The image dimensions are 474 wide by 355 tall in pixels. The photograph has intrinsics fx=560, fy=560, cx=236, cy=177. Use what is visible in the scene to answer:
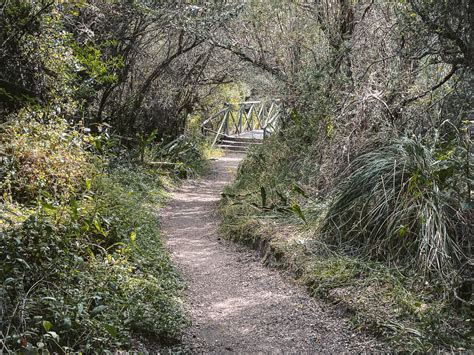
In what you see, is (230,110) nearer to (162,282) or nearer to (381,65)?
(381,65)

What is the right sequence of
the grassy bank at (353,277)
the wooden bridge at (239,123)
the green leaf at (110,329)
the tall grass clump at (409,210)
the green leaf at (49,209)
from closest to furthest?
the green leaf at (110,329) < the grassy bank at (353,277) < the green leaf at (49,209) < the tall grass clump at (409,210) < the wooden bridge at (239,123)

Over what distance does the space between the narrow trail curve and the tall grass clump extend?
0.88 metres

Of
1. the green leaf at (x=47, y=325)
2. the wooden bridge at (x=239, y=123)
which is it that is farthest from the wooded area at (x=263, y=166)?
the wooden bridge at (x=239, y=123)

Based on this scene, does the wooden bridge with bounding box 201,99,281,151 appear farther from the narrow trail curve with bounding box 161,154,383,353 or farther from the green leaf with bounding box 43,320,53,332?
the green leaf with bounding box 43,320,53,332

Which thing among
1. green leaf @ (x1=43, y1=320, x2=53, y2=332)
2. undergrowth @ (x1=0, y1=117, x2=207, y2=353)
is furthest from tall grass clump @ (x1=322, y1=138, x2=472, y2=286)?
green leaf @ (x1=43, y1=320, x2=53, y2=332)

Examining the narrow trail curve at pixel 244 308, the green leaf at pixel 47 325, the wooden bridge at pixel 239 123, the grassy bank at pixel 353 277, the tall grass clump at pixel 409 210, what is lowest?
the narrow trail curve at pixel 244 308

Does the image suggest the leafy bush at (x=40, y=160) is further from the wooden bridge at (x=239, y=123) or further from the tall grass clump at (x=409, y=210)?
the wooden bridge at (x=239, y=123)

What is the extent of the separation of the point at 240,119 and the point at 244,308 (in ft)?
50.2

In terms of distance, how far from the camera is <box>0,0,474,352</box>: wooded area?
4.23m

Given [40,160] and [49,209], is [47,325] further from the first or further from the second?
[40,160]

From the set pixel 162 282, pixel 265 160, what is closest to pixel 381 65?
pixel 265 160

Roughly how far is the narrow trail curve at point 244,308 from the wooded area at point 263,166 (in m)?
0.21

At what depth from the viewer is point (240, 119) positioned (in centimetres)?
2028

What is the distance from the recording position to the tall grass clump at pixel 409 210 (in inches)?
195
